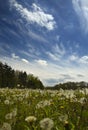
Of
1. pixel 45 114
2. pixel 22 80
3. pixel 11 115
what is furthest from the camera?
pixel 22 80

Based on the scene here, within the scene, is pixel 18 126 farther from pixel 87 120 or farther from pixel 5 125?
pixel 5 125

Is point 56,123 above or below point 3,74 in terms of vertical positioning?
below

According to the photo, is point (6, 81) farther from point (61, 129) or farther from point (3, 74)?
point (61, 129)

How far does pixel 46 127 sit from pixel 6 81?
87.3 metres

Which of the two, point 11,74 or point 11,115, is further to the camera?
point 11,74

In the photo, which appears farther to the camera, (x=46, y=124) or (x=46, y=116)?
(x=46, y=116)

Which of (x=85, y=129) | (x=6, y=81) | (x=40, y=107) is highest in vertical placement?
(x=6, y=81)

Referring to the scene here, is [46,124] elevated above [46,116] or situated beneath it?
situated beneath

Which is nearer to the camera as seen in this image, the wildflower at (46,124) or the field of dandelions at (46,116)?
the wildflower at (46,124)

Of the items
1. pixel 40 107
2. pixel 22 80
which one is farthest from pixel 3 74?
pixel 40 107

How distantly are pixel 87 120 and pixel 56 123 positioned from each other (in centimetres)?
74

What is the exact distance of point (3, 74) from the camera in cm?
9056

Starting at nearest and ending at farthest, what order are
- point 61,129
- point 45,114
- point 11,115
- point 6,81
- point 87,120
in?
1. point 11,115
2. point 61,129
3. point 87,120
4. point 45,114
5. point 6,81

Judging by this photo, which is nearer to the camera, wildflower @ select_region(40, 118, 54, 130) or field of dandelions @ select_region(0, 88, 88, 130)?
wildflower @ select_region(40, 118, 54, 130)
